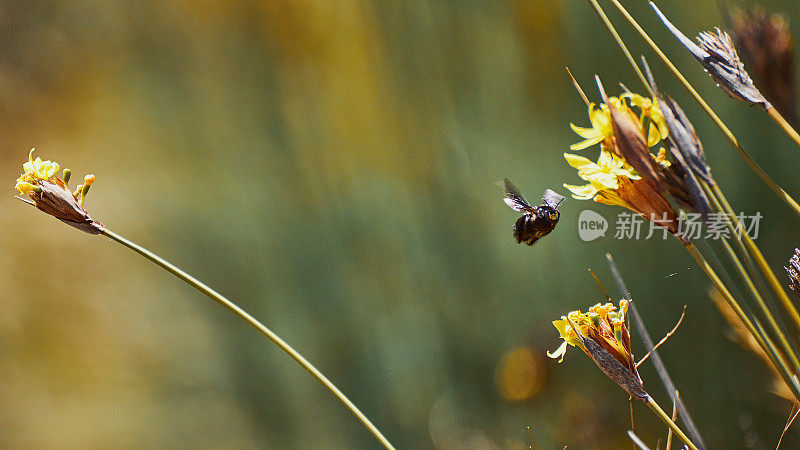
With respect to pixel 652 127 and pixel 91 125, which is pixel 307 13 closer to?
pixel 91 125

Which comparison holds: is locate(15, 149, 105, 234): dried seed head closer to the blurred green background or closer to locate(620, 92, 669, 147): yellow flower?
locate(620, 92, 669, 147): yellow flower

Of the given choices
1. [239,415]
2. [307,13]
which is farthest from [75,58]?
[239,415]

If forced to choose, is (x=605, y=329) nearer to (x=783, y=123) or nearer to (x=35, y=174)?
(x=783, y=123)

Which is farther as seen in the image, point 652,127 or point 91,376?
point 91,376

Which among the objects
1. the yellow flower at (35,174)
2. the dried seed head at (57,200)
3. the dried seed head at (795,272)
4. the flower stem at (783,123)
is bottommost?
the dried seed head at (795,272)

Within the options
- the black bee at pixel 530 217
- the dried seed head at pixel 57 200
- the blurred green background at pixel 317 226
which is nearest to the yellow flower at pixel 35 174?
the dried seed head at pixel 57 200

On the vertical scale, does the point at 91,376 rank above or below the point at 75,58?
below

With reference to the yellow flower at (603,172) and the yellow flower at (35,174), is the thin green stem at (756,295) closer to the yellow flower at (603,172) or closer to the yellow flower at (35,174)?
the yellow flower at (603,172)
